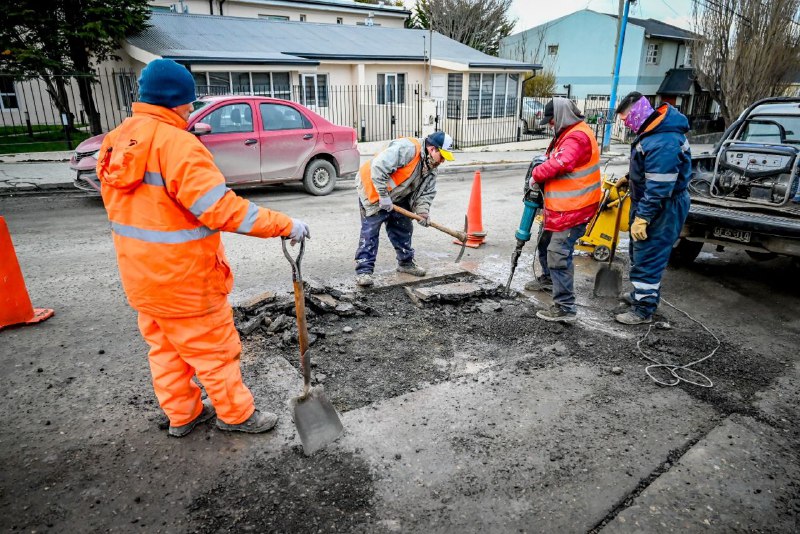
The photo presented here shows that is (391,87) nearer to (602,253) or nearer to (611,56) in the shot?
(602,253)

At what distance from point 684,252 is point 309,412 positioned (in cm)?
520

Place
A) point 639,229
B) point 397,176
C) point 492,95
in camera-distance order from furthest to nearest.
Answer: point 492,95 → point 397,176 → point 639,229

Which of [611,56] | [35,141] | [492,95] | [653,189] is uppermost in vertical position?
[611,56]

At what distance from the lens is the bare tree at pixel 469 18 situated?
3130 cm

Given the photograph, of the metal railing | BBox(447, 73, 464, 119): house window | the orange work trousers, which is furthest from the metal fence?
the orange work trousers

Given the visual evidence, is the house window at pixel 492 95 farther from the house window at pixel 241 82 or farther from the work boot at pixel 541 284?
the work boot at pixel 541 284

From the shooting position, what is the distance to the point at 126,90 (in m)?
16.1

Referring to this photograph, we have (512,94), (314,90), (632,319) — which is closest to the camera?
(632,319)

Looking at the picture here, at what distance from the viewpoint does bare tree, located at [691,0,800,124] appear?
1972 cm

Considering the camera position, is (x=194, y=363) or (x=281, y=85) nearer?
(x=194, y=363)

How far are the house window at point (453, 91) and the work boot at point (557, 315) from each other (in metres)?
16.6

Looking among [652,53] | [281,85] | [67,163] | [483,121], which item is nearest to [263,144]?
[67,163]

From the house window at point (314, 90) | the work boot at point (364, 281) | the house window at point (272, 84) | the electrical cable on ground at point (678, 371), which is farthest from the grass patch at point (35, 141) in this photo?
the electrical cable on ground at point (678, 371)

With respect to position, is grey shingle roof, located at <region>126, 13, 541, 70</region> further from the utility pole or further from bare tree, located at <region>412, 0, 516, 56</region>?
bare tree, located at <region>412, 0, 516, 56</region>
